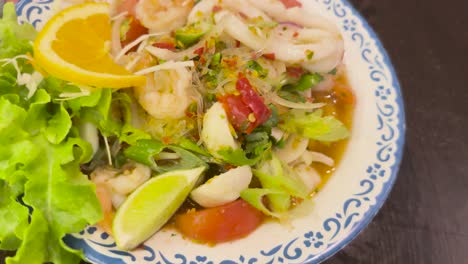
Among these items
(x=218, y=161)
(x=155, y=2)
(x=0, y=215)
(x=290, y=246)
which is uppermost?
(x=155, y=2)

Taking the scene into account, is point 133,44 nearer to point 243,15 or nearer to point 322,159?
point 243,15

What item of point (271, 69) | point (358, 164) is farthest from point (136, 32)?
point (358, 164)

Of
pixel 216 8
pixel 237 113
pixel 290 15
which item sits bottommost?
pixel 237 113

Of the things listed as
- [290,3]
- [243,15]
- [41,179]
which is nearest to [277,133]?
[243,15]

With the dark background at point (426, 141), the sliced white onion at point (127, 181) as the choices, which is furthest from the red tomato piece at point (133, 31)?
the dark background at point (426, 141)

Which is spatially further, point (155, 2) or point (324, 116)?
point (324, 116)

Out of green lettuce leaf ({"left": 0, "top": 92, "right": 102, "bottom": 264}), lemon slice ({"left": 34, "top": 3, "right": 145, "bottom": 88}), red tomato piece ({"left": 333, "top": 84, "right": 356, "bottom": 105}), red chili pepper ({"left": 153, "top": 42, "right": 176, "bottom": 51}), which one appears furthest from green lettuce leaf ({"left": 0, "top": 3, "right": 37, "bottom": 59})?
red tomato piece ({"left": 333, "top": 84, "right": 356, "bottom": 105})

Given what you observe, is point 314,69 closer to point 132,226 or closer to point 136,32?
point 136,32
